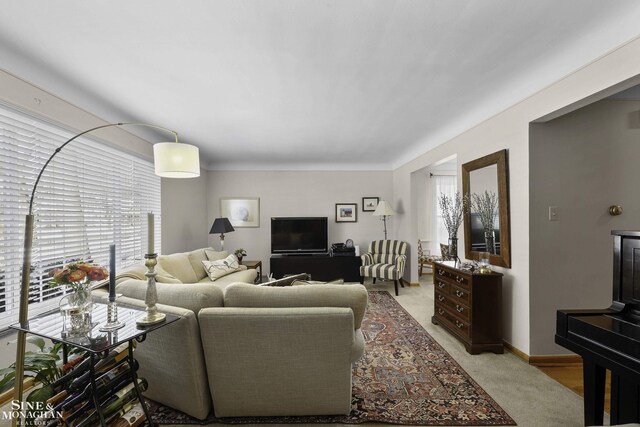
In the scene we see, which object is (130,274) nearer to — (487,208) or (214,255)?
(214,255)

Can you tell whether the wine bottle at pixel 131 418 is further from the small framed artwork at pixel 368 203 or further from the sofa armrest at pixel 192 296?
the small framed artwork at pixel 368 203

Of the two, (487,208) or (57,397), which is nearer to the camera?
(57,397)

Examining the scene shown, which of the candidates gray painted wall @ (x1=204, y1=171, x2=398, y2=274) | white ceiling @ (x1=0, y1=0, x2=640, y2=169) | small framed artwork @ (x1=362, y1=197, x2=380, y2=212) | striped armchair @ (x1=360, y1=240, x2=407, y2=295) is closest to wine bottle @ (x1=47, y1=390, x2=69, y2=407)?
white ceiling @ (x1=0, y1=0, x2=640, y2=169)

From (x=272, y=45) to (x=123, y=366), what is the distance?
2.24 meters

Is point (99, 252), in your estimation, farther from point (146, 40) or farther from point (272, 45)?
point (272, 45)

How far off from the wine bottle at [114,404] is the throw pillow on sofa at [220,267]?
256 cm

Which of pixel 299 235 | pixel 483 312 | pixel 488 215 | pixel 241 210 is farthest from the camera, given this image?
pixel 241 210

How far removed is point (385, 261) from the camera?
17.8 ft

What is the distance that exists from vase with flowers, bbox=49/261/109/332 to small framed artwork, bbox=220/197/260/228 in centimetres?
450

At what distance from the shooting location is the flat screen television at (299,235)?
5.86 meters

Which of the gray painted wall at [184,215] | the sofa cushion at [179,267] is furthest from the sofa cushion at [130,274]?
the gray painted wall at [184,215]

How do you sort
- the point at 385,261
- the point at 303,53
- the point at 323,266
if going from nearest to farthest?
the point at 303,53, the point at 385,261, the point at 323,266

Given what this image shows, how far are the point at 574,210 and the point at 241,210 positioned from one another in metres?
5.29

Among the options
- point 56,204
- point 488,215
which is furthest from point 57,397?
point 488,215
